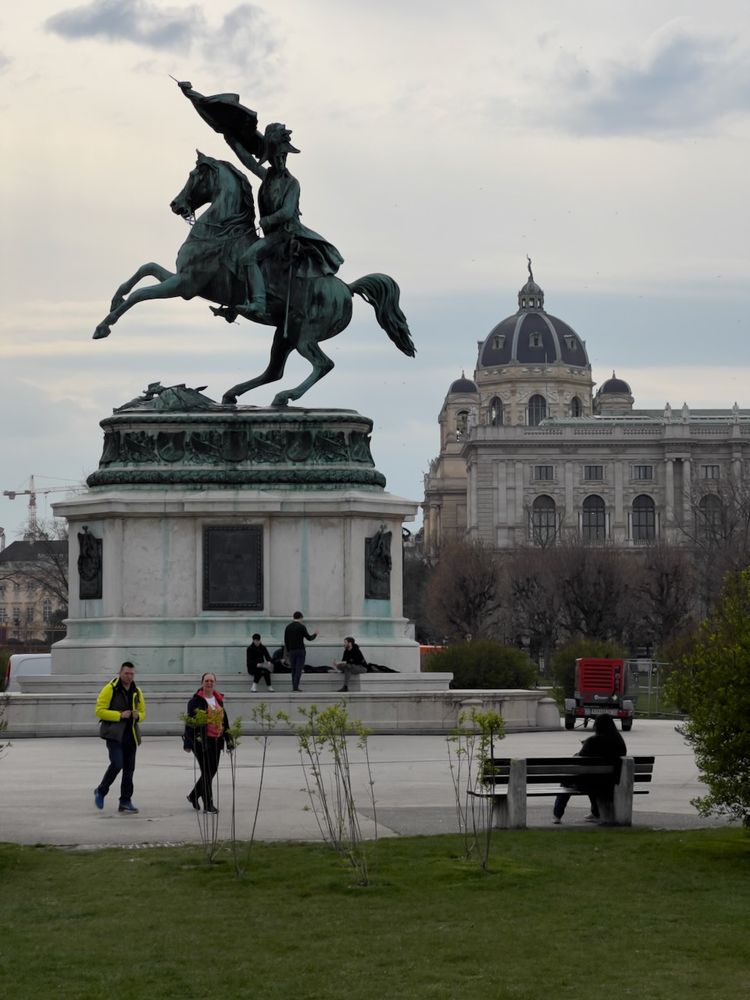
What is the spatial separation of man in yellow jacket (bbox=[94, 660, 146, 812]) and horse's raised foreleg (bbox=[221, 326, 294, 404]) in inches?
561

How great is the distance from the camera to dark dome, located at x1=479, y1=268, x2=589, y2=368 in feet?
618

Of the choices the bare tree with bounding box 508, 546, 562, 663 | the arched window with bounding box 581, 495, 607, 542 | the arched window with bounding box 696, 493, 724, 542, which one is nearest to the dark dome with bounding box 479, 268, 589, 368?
the arched window with bounding box 581, 495, 607, 542

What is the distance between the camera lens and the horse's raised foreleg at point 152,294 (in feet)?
99.0

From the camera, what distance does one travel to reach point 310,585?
2877 centimetres

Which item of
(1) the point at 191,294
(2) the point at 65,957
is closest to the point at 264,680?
(1) the point at 191,294

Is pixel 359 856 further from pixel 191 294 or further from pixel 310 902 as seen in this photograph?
pixel 191 294

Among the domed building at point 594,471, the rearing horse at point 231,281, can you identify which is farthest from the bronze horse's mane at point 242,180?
the domed building at point 594,471

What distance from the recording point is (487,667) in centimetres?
3778

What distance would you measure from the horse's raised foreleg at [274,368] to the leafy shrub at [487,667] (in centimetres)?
874

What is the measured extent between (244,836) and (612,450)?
137 m

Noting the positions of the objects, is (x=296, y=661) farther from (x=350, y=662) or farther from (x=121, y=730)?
(x=121, y=730)

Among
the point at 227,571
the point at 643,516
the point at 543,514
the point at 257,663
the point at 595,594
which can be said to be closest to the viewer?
the point at 257,663

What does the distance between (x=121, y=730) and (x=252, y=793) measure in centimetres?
179

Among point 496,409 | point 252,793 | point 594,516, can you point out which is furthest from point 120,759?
point 496,409
